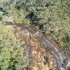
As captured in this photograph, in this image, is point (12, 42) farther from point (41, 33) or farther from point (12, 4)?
point (12, 4)

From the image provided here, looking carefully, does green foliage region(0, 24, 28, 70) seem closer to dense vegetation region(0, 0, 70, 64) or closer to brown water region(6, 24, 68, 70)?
brown water region(6, 24, 68, 70)

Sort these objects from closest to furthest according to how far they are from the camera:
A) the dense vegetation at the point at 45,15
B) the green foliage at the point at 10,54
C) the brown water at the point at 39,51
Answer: the green foliage at the point at 10,54 < the brown water at the point at 39,51 < the dense vegetation at the point at 45,15

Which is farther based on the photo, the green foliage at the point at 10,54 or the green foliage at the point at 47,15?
the green foliage at the point at 47,15

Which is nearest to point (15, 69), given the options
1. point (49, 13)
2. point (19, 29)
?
point (19, 29)

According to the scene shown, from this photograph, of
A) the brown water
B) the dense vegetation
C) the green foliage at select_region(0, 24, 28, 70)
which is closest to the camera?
the green foliage at select_region(0, 24, 28, 70)

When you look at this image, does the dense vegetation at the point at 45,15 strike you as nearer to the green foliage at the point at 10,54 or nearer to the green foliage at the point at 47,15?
the green foliage at the point at 47,15

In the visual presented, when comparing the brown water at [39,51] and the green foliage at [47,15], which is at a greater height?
the green foliage at [47,15]

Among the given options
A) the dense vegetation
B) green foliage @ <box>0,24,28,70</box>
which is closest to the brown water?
green foliage @ <box>0,24,28,70</box>

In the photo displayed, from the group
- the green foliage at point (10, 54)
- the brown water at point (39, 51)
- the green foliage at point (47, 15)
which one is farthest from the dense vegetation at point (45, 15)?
the green foliage at point (10, 54)
